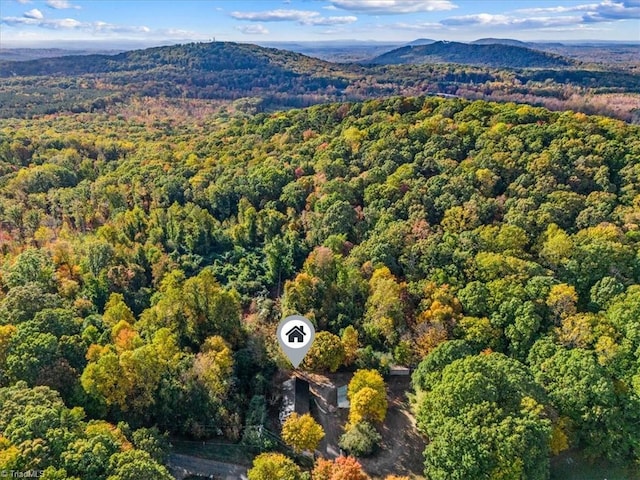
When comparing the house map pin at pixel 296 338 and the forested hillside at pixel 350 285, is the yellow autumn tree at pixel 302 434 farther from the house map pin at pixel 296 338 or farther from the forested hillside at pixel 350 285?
the house map pin at pixel 296 338

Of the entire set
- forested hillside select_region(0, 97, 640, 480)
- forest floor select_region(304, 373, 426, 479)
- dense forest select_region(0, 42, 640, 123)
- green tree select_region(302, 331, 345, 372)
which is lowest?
forest floor select_region(304, 373, 426, 479)

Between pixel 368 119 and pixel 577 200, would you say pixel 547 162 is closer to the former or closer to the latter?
pixel 577 200

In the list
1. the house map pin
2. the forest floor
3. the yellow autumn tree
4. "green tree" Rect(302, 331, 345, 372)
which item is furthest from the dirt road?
"green tree" Rect(302, 331, 345, 372)

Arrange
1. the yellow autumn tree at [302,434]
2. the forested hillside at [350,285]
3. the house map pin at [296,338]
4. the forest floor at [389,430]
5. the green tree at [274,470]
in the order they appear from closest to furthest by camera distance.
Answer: the green tree at [274,470] < the forested hillside at [350,285] < the yellow autumn tree at [302,434] < the forest floor at [389,430] < the house map pin at [296,338]

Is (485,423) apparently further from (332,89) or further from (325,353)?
(332,89)

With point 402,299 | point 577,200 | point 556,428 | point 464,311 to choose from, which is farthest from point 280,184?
point 556,428

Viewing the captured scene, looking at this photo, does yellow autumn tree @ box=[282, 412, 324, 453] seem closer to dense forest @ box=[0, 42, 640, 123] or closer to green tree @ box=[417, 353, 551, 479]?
green tree @ box=[417, 353, 551, 479]

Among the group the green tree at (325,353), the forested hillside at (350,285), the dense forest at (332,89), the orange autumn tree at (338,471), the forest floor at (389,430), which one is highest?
the dense forest at (332,89)

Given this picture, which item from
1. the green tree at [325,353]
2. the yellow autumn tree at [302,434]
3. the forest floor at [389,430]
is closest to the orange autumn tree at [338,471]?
the yellow autumn tree at [302,434]
